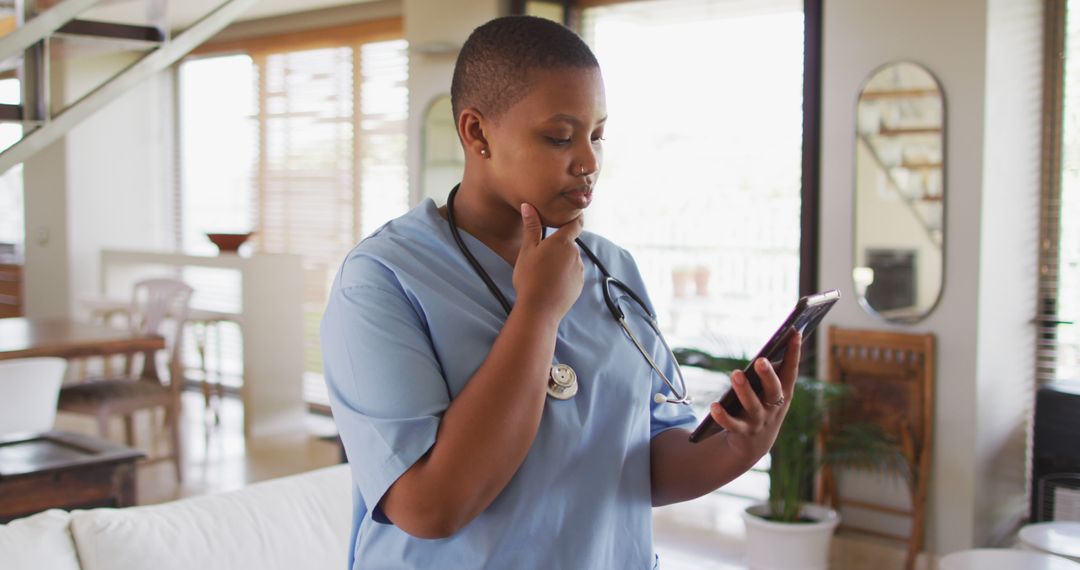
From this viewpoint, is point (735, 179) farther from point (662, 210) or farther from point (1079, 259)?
point (1079, 259)

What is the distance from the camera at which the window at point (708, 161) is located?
4441 millimetres

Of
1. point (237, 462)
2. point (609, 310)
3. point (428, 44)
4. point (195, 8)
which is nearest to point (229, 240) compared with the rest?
point (237, 462)

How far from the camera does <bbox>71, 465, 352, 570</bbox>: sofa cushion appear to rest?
64.8 inches

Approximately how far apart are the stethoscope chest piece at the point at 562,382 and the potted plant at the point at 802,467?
2.65 m

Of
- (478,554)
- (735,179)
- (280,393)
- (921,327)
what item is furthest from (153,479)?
(478,554)

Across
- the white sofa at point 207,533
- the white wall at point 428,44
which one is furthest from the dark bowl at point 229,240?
the white sofa at point 207,533

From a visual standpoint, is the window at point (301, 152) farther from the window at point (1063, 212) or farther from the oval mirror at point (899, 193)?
the window at point (1063, 212)

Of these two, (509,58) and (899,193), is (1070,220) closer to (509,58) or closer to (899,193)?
(899,193)

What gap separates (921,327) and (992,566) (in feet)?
4.05

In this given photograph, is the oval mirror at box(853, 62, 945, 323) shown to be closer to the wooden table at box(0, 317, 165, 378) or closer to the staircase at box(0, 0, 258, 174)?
the staircase at box(0, 0, 258, 174)

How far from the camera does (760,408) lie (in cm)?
104

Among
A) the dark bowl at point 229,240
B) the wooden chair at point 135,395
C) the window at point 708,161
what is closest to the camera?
the window at point 708,161

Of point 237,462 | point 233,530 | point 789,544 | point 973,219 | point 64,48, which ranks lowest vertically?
point 237,462

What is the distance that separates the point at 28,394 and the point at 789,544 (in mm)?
2602
